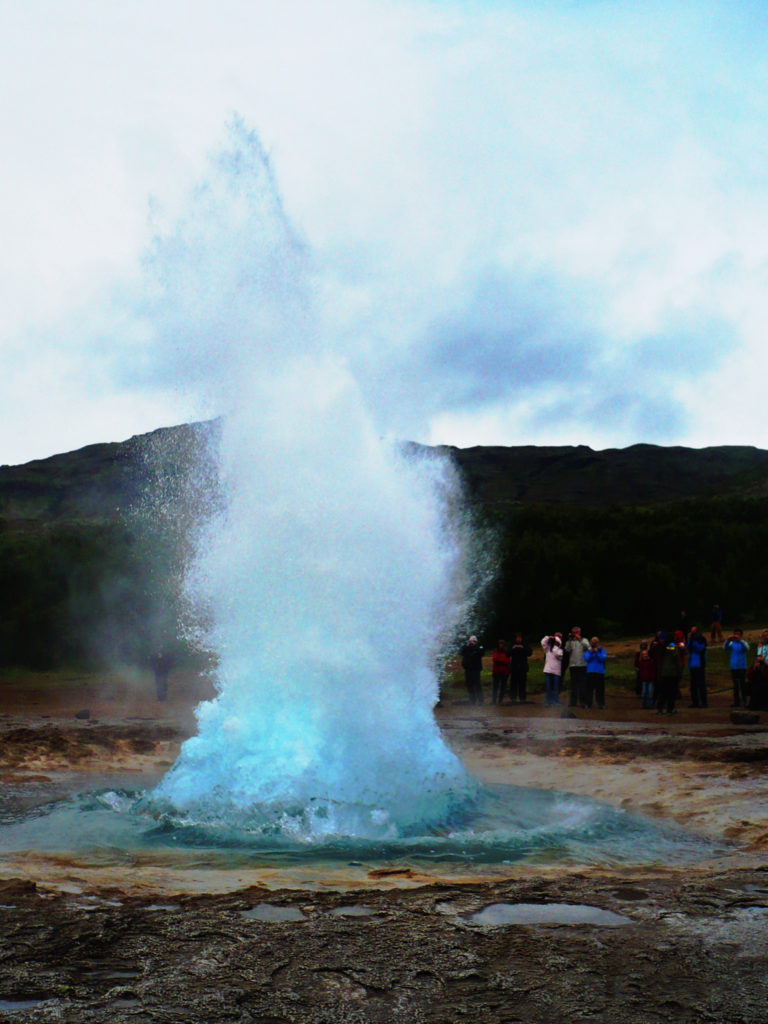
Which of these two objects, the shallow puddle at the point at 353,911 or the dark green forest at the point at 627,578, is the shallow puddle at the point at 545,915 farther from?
the dark green forest at the point at 627,578

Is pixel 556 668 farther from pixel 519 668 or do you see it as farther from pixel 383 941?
pixel 383 941

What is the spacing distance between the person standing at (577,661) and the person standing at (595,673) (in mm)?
89

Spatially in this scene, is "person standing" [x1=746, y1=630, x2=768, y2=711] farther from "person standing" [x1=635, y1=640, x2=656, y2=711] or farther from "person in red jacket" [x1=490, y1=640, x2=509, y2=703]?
"person in red jacket" [x1=490, y1=640, x2=509, y2=703]

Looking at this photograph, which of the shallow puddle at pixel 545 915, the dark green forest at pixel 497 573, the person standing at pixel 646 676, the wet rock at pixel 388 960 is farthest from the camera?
the dark green forest at pixel 497 573

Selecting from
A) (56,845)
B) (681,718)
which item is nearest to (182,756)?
(56,845)

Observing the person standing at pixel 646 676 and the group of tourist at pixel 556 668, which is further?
the person standing at pixel 646 676

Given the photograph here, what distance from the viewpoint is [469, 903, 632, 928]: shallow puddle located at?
17.7 ft

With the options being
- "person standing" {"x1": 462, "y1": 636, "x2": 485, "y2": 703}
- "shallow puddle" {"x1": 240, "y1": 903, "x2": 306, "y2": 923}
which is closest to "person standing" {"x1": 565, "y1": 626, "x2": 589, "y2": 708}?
"person standing" {"x1": 462, "y1": 636, "x2": 485, "y2": 703}

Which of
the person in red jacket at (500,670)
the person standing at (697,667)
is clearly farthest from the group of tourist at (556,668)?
the person standing at (697,667)

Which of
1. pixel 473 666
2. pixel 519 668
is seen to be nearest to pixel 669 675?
pixel 519 668

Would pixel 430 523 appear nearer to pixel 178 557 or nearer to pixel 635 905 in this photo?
A: pixel 635 905

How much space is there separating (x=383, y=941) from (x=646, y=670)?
15672mm

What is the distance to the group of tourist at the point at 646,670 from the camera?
18219 mm

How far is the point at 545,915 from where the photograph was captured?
5.57m
